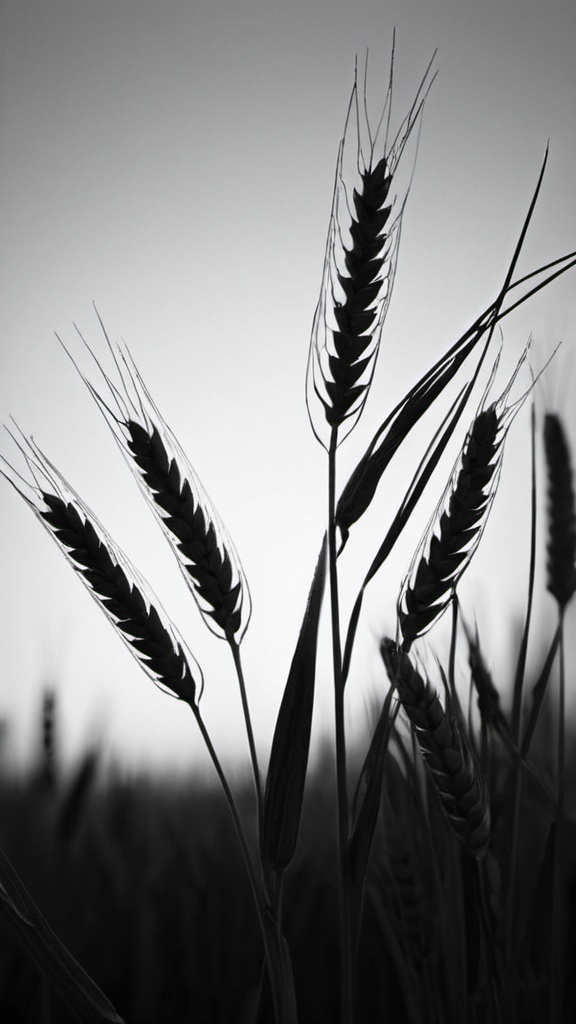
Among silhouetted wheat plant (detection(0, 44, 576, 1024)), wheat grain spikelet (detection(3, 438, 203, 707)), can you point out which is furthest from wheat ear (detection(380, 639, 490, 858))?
wheat grain spikelet (detection(3, 438, 203, 707))

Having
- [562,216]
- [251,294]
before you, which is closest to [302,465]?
[251,294]

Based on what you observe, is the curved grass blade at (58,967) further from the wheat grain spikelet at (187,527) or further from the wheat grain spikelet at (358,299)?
the wheat grain spikelet at (358,299)

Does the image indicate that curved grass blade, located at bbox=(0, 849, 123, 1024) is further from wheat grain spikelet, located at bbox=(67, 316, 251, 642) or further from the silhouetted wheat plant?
wheat grain spikelet, located at bbox=(67, 316, 251, 642)

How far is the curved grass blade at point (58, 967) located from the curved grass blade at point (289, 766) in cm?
11

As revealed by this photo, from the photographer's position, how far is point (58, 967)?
0.38 meters

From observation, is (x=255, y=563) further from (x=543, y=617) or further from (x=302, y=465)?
(x=543, y=617)

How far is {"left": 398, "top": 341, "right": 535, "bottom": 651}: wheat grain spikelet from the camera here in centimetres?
39

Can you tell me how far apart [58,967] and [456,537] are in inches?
11.7

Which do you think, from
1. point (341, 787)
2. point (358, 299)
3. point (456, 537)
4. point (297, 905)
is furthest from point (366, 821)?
point (297, 905)

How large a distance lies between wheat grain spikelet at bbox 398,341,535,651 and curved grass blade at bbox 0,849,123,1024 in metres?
0.24

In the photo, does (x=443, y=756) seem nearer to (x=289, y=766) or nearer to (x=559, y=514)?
(x=289, y=766)

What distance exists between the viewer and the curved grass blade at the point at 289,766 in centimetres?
38

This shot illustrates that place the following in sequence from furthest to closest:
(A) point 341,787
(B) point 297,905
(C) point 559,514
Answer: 1. (B) point 297,905
2. (C) point 559,514
3. (A) point 341,787

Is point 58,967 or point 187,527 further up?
point 187,527
